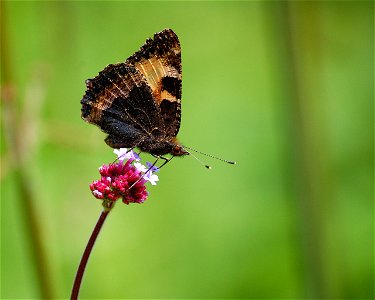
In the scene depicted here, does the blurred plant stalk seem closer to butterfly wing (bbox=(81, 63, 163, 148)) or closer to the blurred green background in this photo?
the blurred green background

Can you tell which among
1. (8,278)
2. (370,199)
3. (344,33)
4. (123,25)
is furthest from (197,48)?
(8,278)

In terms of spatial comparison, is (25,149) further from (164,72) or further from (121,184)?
(121,184)

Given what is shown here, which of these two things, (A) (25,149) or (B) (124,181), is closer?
(B) (124,181)

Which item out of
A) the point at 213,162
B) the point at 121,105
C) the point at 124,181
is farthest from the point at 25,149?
the point at 213,162

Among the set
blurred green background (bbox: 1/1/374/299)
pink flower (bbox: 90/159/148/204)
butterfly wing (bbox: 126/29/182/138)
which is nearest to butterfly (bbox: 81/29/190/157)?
butterfly wing (bbox: 126/29/182/138)

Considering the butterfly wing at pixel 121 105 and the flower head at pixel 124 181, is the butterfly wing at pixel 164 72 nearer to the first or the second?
the butterfly wing at pixel 121 105
